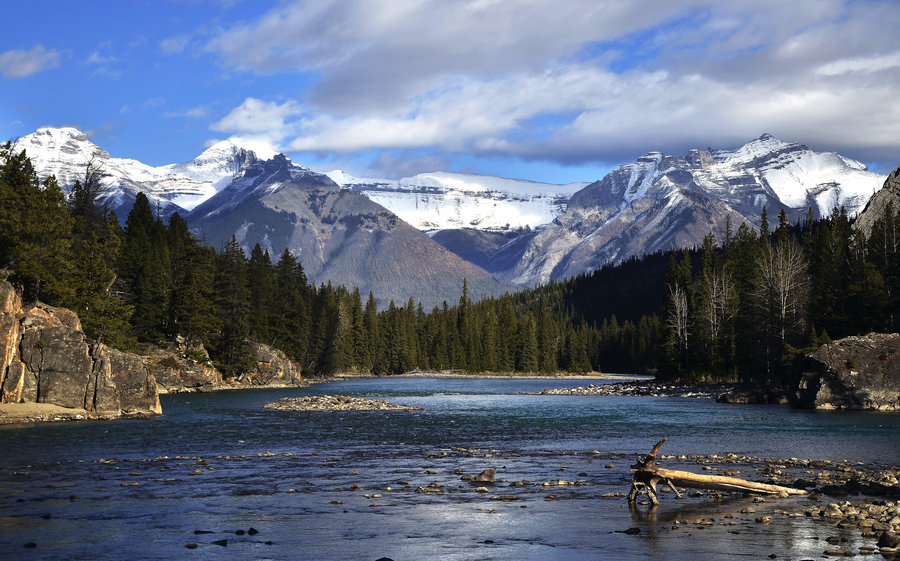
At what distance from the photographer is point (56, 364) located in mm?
70562

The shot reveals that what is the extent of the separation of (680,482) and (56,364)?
179 ft

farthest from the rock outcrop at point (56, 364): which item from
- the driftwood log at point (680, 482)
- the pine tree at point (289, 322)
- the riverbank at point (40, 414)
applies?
the pine tree at point (289, 322)

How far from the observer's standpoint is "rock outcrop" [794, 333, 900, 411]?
8331cm

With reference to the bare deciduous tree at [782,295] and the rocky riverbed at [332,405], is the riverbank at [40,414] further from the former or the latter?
the bare deciduous tree at [782,295]

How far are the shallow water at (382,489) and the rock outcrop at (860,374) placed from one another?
8.43 metres

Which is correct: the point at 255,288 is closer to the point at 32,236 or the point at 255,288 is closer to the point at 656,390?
the point at 656,390

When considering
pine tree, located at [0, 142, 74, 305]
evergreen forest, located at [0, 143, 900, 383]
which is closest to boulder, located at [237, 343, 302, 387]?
evergreen forest, located at [0, 143, 900, 383]

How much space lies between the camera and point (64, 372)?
71.2 m

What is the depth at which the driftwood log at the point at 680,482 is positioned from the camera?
33656 millimetres

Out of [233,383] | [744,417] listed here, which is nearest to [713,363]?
[744,417]

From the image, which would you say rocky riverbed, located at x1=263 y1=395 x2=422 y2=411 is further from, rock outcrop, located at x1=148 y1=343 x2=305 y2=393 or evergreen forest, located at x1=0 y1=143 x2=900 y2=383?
rock outcrop, located at x1=148 y1=343 x2=305 y2=393

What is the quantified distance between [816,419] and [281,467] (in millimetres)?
50224

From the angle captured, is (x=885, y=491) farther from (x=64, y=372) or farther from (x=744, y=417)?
(x=64, y=372)

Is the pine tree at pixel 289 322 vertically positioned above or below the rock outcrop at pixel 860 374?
above
